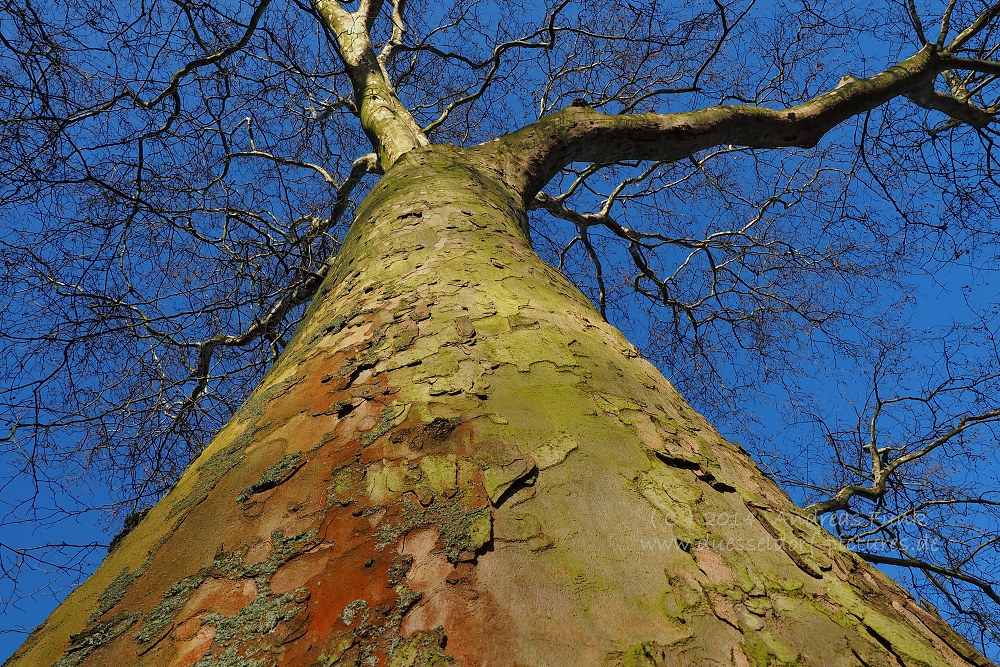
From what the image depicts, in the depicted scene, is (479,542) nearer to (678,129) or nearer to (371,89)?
(678,129)

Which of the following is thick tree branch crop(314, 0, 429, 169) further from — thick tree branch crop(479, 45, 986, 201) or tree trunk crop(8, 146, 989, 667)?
tree trunk crop(8, 146, 989, 667)

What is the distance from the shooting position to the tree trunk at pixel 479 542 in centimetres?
60

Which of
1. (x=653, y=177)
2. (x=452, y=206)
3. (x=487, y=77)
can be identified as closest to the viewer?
(x=452, y=206)

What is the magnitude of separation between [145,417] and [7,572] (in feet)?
5.58

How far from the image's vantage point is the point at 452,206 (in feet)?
6.64

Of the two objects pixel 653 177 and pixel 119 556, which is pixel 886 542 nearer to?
pixel 653 177

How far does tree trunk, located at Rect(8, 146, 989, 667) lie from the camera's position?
605mm

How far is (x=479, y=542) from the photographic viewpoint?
0.70 metres

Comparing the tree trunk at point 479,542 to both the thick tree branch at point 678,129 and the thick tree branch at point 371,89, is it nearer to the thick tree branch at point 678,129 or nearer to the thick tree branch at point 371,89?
the thick tree branch at point 678,129

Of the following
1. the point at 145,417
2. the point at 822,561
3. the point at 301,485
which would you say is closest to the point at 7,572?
the point at 145,417

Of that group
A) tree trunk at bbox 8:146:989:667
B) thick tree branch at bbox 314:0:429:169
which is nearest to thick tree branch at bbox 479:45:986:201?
thick tree branch at bbox 314:0:429:169

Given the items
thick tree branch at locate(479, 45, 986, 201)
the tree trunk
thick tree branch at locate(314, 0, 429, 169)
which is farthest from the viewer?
thick tree branch at locate(314, 0, 429, 169)

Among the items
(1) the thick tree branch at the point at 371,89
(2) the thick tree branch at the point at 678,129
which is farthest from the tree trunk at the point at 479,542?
(1) the thick tree branch at the point at 371,89

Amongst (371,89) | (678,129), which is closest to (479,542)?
(678,129)
